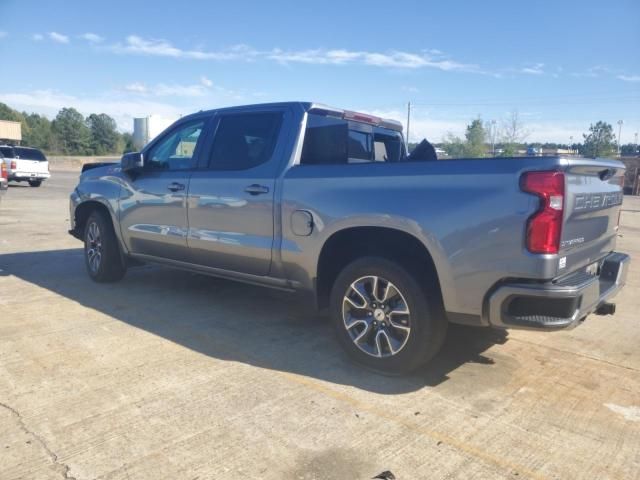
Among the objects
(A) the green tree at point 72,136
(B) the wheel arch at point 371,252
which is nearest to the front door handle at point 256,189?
(B) the wheel arch at point 371,252

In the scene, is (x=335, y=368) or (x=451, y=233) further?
(x=335, y=368)

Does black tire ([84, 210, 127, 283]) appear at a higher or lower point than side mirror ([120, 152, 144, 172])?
lower

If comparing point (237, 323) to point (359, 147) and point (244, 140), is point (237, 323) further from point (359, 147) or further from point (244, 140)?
point (359, 147)

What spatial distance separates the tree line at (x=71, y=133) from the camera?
90.4 m

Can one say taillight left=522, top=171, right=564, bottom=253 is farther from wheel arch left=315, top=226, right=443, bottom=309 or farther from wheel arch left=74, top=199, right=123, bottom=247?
wheel arch left=74, top=199, right=123, bottom=247

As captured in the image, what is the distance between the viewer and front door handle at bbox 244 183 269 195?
14.1ft

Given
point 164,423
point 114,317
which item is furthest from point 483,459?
point 114,317

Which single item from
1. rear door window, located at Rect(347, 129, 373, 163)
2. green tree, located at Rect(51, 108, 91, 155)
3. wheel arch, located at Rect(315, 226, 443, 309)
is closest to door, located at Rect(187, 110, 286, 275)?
wheel arch, located at Rect(315, 226, 443, 309)

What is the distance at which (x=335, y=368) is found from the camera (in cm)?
388

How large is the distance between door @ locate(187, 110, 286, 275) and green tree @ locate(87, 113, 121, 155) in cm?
10434

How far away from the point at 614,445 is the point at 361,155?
10.4 ft

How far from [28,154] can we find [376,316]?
77.8 ft

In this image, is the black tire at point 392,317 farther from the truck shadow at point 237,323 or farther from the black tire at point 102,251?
the black tire at point 102,251

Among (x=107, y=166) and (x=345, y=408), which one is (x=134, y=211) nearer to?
(x=107, y=166)
